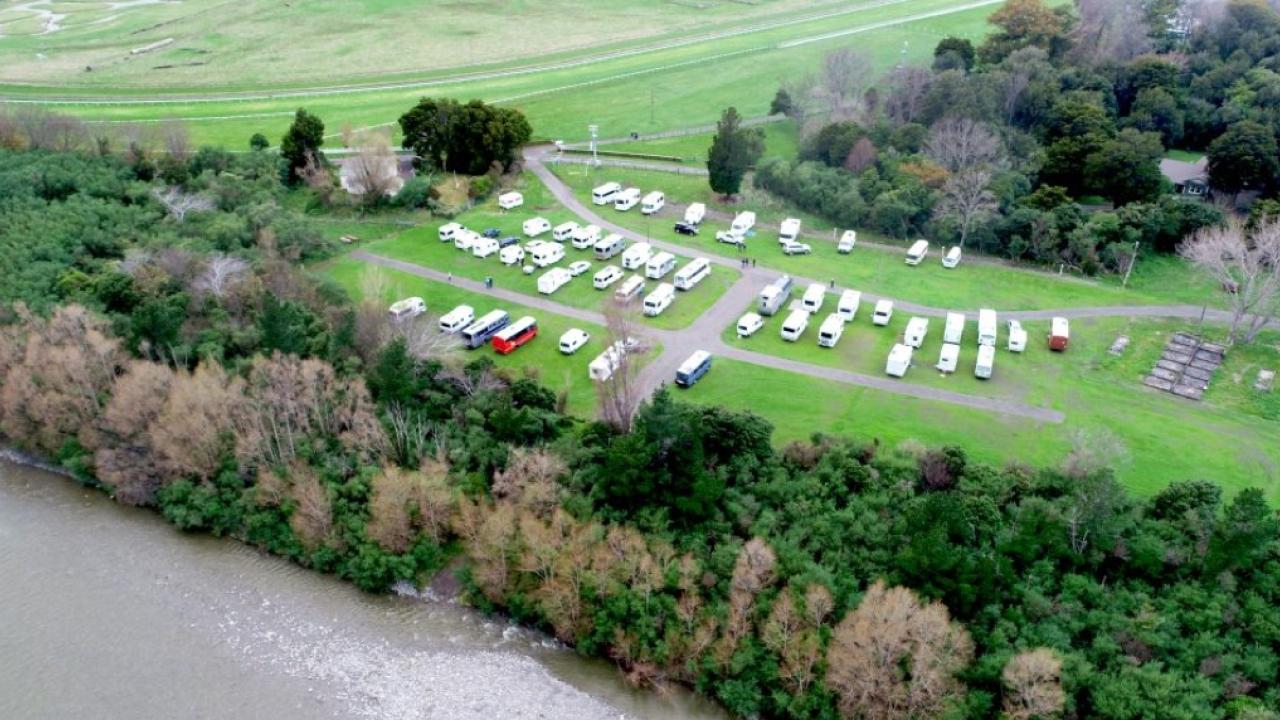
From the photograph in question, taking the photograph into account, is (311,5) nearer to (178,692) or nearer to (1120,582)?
(178,692)

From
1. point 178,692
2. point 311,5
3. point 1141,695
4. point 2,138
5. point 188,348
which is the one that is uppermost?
point 311,5

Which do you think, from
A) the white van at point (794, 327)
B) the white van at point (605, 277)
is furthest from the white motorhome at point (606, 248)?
the white van at point (794, 327)

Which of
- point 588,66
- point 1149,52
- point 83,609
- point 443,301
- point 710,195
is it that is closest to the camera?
point 83,609

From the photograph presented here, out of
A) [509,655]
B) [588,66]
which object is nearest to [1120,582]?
[509,655]

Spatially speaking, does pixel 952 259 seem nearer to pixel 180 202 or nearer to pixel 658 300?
pixel 658 300

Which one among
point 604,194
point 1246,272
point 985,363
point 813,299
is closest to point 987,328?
point 985,363

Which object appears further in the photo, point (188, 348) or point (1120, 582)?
point (188, 348)

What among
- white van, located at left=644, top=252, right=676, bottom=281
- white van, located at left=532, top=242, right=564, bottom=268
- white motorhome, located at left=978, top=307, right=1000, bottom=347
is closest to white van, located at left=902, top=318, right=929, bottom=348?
white motorhome, located at left=978, top=307, right=1000, bottom=347
